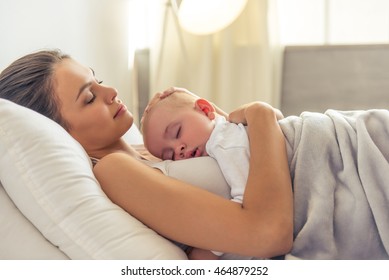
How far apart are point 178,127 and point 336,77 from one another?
1745mm

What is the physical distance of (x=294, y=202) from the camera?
2.98 ft

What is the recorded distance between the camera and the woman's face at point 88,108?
3.45 feet

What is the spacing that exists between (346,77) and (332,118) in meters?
1.72

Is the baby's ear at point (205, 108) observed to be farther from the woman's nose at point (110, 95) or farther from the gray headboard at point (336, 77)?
the gray headboard at point (336, 77)

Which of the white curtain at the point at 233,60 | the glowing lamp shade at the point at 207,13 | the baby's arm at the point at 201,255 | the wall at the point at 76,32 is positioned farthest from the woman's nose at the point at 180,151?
the white curtain at the point at 233,60

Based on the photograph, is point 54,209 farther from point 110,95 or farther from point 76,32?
point 76,32

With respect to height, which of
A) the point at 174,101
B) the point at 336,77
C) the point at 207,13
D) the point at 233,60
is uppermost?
the point at 207,13

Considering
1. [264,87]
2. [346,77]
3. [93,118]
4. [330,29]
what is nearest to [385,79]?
[346,77]

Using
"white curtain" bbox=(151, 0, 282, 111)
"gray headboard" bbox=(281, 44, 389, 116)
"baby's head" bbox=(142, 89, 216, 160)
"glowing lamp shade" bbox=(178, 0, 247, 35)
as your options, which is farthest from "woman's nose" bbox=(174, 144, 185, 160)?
"gray headboard" bbox=(281, 44, 389, 116)

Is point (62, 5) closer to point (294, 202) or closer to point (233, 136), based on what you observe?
point (233, 136)

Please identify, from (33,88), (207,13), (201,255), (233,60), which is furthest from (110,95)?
(233,60)

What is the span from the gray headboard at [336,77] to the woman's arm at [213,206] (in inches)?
70.8

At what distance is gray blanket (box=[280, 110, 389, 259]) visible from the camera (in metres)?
0.88

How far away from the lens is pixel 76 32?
1.95 meters
